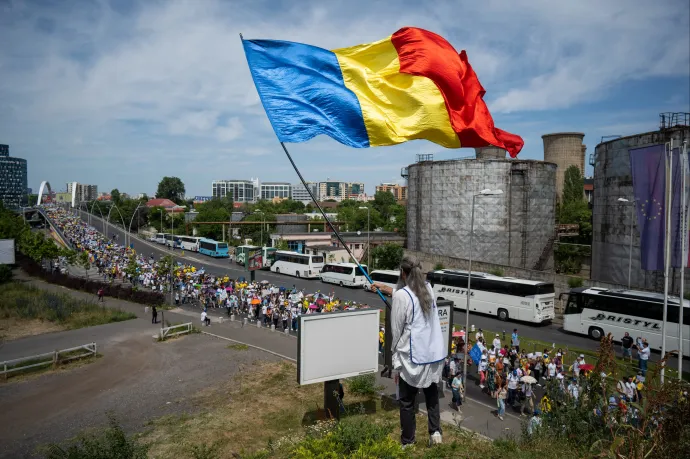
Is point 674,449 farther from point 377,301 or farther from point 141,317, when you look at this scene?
point 377,301

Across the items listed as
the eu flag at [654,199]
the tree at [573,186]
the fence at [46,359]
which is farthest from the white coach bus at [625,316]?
the tree at [573,186]

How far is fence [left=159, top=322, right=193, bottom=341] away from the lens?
63.6 feet

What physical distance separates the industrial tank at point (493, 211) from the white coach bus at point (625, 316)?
783 inches

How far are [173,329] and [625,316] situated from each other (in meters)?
21.1

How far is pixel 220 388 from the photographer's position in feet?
42.1

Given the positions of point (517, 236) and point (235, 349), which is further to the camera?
point (517, 236)

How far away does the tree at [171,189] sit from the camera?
545 ft

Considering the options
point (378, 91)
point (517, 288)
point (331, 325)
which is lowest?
point (517, 288)

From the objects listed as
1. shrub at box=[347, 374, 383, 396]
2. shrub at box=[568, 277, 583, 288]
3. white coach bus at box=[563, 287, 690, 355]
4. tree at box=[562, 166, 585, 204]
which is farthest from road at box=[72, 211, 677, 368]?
tree at box=[562, 166, 585, 204]

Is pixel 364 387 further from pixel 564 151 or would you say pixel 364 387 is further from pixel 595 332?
pixel 564 151

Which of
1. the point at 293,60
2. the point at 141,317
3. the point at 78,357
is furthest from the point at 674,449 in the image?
the point at 141,317

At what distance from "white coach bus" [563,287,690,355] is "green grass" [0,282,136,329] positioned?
23631 mm

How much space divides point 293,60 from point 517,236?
4054cm

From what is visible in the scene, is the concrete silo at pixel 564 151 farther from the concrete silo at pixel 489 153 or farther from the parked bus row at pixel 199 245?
the parked bus row at pixel 199 245
